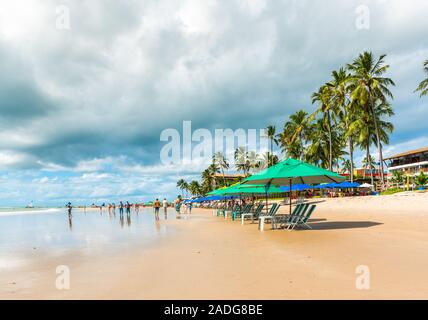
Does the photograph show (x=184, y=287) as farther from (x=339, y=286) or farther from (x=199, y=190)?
(x=199, y=190)

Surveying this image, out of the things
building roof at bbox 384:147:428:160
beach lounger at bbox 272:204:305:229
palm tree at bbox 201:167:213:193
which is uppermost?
building roof at bbox 384:147:428:160

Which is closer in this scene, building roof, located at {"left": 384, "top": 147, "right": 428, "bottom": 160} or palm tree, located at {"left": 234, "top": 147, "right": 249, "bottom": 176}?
building roof, located at {"left": 384, "top": 147, "right": 428, "bottom": 160}

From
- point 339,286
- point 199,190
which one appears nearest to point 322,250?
point 339,286

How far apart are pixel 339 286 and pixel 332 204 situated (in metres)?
25.5

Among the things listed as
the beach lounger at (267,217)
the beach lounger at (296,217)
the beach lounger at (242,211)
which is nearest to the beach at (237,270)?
the beach lounger at (296,217)

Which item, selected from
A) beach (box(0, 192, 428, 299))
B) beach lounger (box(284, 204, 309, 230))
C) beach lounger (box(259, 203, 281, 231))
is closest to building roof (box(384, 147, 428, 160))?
beach lounger (box(259, 203, 281, 231))

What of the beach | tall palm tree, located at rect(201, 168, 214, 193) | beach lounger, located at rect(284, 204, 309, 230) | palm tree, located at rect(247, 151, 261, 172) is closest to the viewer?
the beach

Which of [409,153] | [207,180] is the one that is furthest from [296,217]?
[207,180]

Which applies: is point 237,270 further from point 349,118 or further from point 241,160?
point 241,160

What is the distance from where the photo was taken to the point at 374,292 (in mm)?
4332

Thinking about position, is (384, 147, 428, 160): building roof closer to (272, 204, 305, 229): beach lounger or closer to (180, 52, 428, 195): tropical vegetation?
(180, 52, 428, 195): tropical vegetation

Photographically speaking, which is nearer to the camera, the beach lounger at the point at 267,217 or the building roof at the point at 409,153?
the beach lounger at the point at 267,217

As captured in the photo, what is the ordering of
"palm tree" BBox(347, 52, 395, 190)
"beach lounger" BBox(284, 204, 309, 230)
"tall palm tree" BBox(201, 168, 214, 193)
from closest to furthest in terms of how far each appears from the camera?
"beach lounger" BBox(284, 204, 309, 230) → "palm tree" BBox(347, 52, 395, 190) → "tall palm tree" BBox(201, 168, 214, 193)

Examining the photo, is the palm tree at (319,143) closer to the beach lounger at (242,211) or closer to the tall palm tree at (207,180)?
the beach lounger at (242,211)
